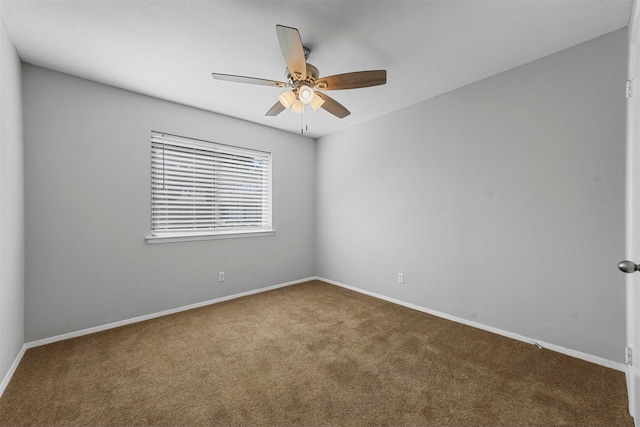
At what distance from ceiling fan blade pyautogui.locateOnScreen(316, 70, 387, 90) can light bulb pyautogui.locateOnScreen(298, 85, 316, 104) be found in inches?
3.0

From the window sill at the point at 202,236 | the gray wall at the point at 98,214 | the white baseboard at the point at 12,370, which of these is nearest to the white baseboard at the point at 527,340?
the window sill at the point at 202,236

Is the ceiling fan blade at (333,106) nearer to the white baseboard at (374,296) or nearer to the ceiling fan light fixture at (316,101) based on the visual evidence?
the ceiling fan light fixture at (316,101)

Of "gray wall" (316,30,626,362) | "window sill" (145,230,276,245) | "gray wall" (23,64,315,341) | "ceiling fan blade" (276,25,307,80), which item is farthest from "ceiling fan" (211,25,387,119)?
"window sill" (145,230,276,245)

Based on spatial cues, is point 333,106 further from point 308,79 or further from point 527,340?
point 527,340

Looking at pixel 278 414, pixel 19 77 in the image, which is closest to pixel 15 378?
pixel 278 414

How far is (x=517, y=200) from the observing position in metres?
2.42

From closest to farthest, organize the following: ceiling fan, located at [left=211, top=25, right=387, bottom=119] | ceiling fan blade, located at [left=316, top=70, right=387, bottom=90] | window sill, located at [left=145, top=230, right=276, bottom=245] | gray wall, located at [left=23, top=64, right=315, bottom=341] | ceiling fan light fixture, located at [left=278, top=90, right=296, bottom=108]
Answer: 1. ceiling fan, located at [left=211, top=25, right=387, bottom=119]
2. ceiling fan blade, located at [left=316, top=70, right=387, bottom=90]
3. ceiling fan light fixture, located at [left=278, top=90, right=296, bottom=108]
4. gray wall, located at [left=23, top=64, right=315, bottom=341]
5. window sill, located at [left=145, top=230, right=276, bottom=245]

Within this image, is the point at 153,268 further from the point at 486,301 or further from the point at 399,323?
the point at 486,301

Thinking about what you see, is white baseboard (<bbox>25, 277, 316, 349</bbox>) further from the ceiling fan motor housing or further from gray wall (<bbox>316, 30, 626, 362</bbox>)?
the ceiling fan motor housing

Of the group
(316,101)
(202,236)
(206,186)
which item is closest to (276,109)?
(316,101)

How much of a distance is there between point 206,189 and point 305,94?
2.08m

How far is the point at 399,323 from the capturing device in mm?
2799

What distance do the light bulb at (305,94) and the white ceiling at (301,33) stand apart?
384 millimetres

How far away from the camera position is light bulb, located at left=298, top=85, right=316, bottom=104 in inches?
79.4
